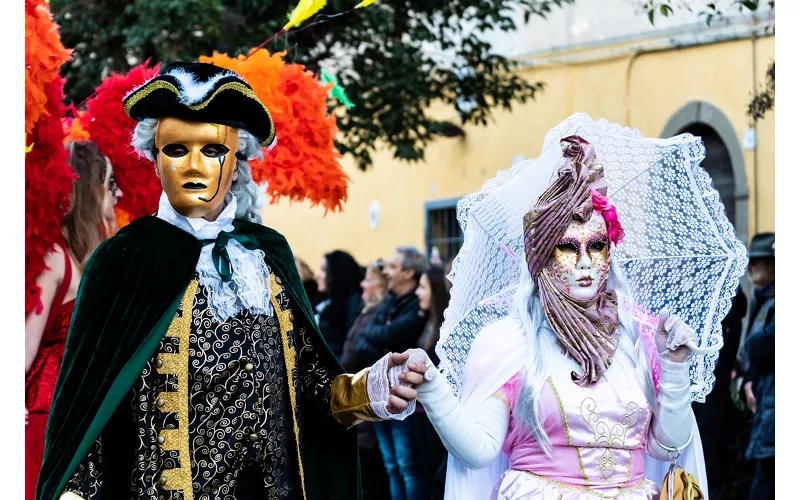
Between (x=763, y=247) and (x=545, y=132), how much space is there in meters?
6.47

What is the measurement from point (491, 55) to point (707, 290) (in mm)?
6830

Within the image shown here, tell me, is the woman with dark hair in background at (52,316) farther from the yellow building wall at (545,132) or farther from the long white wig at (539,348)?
the yellow building wall at (545,132)

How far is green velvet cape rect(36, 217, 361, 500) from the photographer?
3.92 m

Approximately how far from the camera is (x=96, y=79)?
411 inches

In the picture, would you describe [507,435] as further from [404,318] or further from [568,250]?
[404,318]

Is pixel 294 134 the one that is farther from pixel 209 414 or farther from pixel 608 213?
pixel 209 414

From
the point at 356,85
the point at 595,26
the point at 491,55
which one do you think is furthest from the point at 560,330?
the point at 595,26

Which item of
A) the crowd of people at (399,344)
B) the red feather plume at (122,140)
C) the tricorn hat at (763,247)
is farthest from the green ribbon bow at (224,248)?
the tricorn hat at (763,247)

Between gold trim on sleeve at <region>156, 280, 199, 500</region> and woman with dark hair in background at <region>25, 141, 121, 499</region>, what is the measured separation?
5.11ft

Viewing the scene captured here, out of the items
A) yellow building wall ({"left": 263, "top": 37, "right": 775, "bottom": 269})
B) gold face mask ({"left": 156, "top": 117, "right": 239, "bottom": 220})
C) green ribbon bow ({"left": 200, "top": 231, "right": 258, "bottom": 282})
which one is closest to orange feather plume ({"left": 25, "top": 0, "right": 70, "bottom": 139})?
gold face mask ({"left": 156, "top": 117, "right": 239, "bottom": 220})

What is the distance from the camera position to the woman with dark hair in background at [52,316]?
17.9 feet

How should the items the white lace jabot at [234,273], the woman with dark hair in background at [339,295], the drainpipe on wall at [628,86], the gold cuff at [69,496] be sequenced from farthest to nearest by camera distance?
1. the drainpipe on wall at [628,86]
2. the woman with dark hair in background at [339,295]
3. the white lace jabot at [234,273]
4. the gold cuff at [69,496]

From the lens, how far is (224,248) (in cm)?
420

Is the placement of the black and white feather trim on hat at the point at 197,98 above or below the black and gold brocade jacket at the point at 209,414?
above
